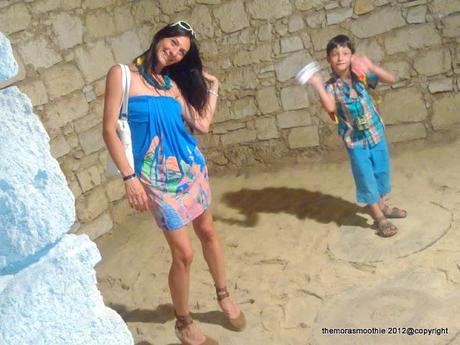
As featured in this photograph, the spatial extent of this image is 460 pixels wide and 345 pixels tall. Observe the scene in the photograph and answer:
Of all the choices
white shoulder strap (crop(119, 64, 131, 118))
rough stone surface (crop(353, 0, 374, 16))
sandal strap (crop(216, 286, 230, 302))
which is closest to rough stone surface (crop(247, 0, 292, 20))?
rough stone surface (crop(353, 0, 374, 16))

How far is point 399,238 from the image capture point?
11.4 ft

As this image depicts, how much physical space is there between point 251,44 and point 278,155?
1.10 m

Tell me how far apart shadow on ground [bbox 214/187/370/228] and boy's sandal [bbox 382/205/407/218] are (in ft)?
0.52

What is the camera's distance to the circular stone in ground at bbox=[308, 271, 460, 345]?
269cm

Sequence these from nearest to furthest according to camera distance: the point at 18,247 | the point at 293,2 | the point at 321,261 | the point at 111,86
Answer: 1. the point at 18,247
2. the point at 111,86
3. the point at 321,261
4. the point at 293,2

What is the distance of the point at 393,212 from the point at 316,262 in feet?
2.19

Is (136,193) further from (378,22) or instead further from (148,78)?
(378,22)

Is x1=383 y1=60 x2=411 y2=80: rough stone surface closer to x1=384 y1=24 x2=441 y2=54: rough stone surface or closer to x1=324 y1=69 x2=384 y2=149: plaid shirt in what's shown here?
x1=384 y1=24 x2=441 y2=54: rough stone surface

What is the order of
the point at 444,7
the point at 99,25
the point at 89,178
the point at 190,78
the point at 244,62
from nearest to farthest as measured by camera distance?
1. the point at 190,78
2. the point at 444,7
3. the point at 89,178
4. the point at 99,25
5. the point at 244,62

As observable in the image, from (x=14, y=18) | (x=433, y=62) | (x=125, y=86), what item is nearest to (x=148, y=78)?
(x=125, y=86)

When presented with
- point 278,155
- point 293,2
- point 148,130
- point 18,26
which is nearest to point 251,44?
point 293,2

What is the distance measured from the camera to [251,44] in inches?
192

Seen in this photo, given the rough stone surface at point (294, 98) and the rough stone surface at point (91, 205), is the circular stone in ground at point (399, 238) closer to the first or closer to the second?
the rough stone surface at point (294, 98)

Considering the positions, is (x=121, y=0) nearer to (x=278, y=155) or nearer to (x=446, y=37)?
(x=278, y=155)
